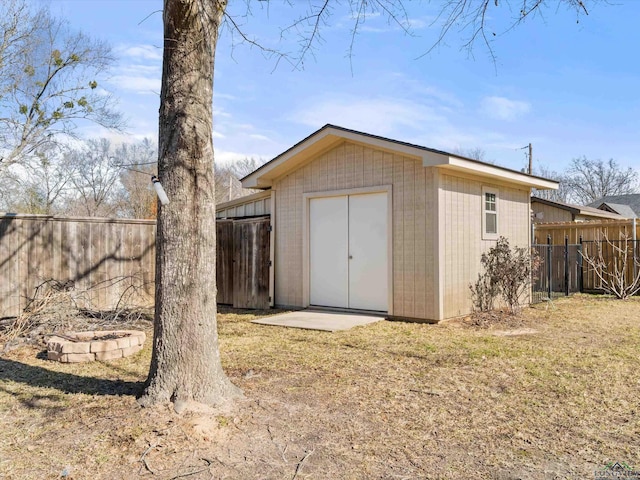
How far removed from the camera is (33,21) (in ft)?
42.1

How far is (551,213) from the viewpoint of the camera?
1828cm

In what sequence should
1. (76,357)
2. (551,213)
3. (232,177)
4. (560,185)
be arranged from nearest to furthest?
(76,357)
(551,213)
(232,177)
(560,185)

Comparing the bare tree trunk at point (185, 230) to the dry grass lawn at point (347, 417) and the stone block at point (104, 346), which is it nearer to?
the dry grass lawn at point (347, 417)

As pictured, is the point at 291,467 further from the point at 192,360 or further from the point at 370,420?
the point at 192,360

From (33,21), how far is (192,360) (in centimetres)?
1355

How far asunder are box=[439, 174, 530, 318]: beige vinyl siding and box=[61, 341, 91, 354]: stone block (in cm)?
508

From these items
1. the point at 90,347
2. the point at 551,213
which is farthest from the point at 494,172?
the point at 551,213

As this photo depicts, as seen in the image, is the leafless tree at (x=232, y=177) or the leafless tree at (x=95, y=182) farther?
the leafless tree at (x=232, y=177)

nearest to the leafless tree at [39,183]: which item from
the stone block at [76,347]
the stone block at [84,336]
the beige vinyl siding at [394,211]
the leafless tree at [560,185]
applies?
the beige vinyl siding at [394,211]

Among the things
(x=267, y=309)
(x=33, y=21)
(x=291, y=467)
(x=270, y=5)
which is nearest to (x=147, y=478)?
(x=291, y=467)

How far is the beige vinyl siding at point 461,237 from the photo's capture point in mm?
7535

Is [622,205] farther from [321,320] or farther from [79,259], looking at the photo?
[79,259]

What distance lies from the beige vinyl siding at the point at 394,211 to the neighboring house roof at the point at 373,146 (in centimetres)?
22

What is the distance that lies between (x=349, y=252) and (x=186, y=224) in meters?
5.19
